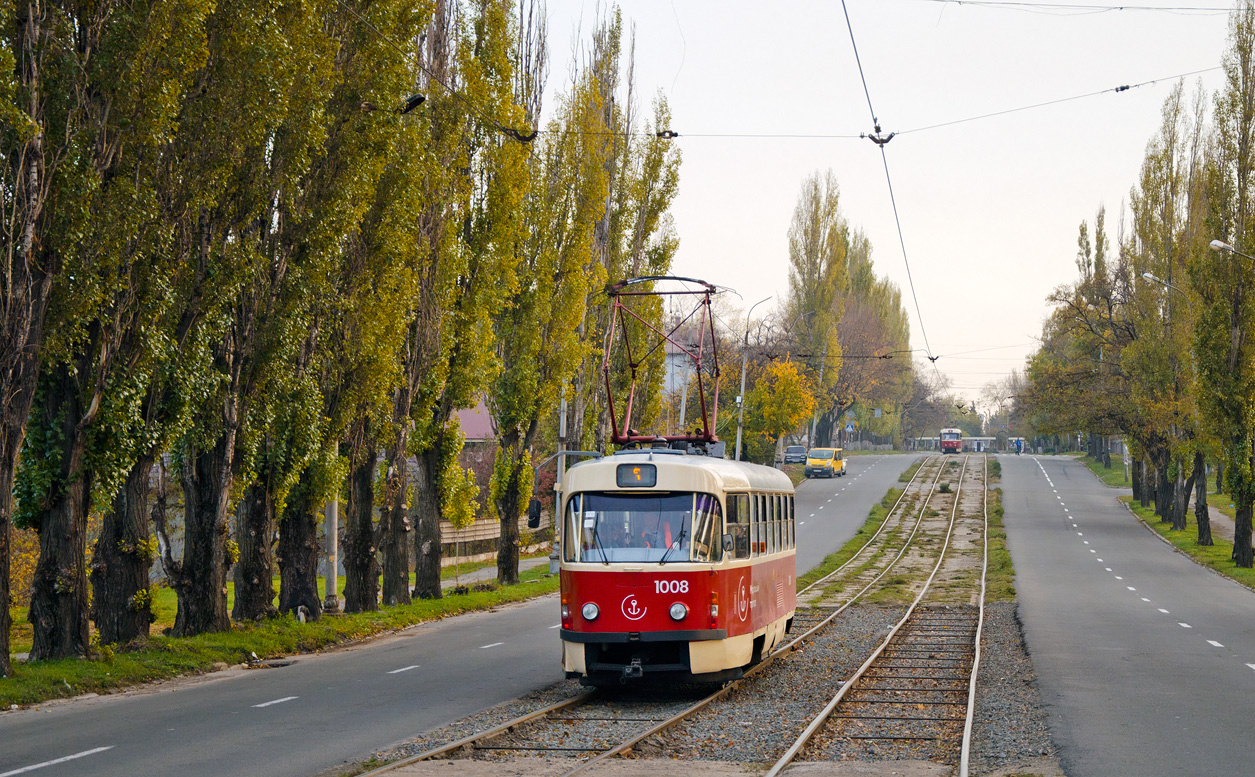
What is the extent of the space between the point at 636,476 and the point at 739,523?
5.85 feet

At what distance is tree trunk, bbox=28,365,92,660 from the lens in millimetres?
16047

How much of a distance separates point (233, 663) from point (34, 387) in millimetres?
5663

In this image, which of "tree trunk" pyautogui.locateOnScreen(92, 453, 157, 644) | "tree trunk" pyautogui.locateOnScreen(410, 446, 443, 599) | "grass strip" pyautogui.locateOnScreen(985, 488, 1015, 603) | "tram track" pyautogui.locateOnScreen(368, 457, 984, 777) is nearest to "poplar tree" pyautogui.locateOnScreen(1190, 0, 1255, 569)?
"grass strip" pyautogui.locateOnScreen(985, 488, 1015, 603)

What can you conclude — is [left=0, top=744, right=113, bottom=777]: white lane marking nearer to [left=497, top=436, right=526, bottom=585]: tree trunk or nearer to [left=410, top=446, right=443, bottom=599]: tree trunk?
[left=410, top=446, right=443, bottom=599]: tree trunk

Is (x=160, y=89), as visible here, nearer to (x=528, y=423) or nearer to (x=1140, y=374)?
(x=528, y=423)

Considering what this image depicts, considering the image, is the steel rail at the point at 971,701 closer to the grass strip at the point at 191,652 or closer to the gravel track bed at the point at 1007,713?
the gravel track bed at the point at 1007,713

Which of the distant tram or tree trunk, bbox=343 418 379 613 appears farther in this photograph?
the distant tram

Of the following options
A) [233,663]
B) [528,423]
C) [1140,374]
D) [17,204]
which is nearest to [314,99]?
[17,204]

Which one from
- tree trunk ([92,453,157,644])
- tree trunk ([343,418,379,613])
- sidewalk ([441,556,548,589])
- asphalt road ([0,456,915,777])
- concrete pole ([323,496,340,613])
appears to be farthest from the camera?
sidewalk ([441,556,548,589])

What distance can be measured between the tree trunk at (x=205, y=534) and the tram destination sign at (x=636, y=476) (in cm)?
770

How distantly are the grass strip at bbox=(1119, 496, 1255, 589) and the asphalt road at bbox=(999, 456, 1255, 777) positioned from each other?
23.3 inches

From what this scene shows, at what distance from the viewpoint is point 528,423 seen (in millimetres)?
31344

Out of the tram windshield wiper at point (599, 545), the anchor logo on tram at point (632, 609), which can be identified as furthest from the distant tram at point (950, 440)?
the anchor logo on tram at point (632, 609)

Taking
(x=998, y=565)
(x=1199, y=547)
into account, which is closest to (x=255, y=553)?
(x=998, y=565)
